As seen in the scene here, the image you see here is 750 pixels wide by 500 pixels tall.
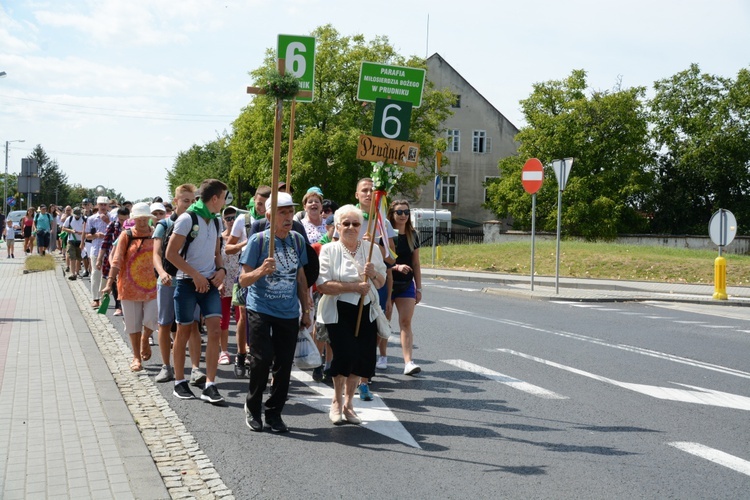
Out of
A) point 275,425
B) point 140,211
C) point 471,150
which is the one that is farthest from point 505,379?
point 471,150

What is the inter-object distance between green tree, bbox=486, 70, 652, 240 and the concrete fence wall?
13.2 metres

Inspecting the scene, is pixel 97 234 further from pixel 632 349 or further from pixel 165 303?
pixel 632 349

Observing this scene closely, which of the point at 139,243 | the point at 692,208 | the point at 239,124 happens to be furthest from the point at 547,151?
the point at 139,243

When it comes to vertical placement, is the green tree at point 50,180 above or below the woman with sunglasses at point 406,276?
above

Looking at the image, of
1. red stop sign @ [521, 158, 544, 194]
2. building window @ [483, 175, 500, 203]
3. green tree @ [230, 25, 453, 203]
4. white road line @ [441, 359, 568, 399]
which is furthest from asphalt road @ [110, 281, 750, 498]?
building window @ [483, 175, 500, 203]

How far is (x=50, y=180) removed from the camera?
118 metres

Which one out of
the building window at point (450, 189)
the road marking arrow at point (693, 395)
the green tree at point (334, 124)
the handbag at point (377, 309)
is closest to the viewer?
the handbag at point (377, 309)

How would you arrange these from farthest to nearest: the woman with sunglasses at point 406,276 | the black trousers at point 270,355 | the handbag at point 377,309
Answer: the woman with sunglasses at point 406,276 < the handbag at point 377,309 < the black trousers at point 270,355

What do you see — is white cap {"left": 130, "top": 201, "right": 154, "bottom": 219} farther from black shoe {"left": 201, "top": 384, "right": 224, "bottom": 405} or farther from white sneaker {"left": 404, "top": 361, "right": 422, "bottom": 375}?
white sneaker {"left": 404, "top": 361, "right": 422, "bottom": 375}

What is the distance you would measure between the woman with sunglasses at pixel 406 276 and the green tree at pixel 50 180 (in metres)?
112

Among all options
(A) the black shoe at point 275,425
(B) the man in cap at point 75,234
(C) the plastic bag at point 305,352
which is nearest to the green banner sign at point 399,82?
(C) the plastic bag at point 305,352

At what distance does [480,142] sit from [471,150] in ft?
3.25

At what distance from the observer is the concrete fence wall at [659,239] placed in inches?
1556

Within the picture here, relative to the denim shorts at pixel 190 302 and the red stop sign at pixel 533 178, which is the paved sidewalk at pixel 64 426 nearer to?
the denim shorts at pixel 190 302
